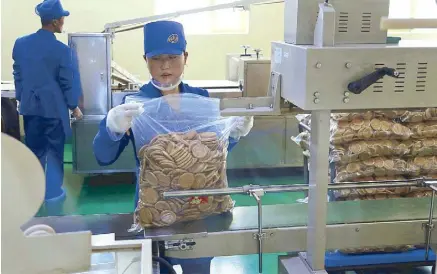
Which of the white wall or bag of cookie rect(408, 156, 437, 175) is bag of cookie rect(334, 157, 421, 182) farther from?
the white wall

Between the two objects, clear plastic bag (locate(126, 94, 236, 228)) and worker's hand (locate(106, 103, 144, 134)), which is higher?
worker's hand (locate(106, 103, 144, 134))

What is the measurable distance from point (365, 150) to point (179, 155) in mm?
858

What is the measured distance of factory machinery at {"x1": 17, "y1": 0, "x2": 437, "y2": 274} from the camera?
0.94 meters

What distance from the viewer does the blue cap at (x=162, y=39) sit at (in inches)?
54.6

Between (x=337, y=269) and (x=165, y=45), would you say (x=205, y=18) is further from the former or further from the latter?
(x=337, y=269)

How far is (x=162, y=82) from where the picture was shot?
4.67 feet

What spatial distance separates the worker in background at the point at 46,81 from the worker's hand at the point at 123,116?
167 cm

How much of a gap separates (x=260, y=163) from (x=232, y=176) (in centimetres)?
34

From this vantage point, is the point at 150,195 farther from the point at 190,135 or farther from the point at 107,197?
the point at 107,197

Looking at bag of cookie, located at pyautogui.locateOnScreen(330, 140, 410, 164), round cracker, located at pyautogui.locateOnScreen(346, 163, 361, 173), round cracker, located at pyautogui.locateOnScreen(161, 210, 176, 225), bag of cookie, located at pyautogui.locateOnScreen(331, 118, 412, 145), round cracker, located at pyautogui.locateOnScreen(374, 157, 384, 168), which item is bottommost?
round cracker, located at pyautogui.locateOnScreen(161, 210, 176, 225)

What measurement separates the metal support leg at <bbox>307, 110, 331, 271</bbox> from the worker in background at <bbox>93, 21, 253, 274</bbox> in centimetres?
39

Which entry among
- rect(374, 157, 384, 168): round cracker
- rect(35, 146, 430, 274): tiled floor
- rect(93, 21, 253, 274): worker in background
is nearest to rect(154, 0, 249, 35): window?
rect(35, 146, 430, 274): tiled floor

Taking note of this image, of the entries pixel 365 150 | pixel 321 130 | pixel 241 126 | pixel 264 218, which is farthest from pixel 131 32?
pixel 321 130

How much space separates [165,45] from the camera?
1.39m
